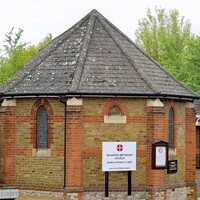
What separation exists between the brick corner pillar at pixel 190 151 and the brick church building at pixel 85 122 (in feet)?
2.58

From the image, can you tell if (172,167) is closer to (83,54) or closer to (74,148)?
(74,148)

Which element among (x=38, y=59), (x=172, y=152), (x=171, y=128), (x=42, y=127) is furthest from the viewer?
(x=38, y=59)

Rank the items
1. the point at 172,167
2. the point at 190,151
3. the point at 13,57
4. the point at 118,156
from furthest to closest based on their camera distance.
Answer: the point at 13,57 < the point at 190,151 < the point at 172,167 < the point at 118,156

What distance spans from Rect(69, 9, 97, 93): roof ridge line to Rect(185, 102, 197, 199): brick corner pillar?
5441 mm

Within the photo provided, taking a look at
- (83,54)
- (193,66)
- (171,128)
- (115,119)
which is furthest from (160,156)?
(193,66)

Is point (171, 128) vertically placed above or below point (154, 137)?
above

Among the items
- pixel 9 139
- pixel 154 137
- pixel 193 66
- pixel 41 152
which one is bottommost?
pixel 41 152

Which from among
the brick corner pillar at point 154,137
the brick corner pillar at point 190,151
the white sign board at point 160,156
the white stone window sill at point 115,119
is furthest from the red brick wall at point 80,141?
the brick corner pillar at point 190,151

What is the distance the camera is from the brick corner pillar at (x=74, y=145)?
2517 centimetres

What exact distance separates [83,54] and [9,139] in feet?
15.8

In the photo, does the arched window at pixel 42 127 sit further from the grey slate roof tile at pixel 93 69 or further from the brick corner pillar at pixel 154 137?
the brick corner pillar at pixel 154 137

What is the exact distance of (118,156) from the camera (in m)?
25.6

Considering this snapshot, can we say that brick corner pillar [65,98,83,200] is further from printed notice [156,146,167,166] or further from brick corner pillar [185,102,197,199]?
brick corner pillar [185,102,197,199]

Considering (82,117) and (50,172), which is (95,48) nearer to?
(82,117)
